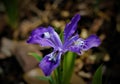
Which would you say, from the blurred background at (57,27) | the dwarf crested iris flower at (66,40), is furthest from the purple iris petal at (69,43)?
the blurred background at (57,27)

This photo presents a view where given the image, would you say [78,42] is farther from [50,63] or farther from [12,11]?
[12,11]

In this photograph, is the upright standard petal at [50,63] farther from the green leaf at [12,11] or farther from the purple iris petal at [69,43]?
the green leaf at [12,11]

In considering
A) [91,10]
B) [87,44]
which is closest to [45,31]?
[87,44]

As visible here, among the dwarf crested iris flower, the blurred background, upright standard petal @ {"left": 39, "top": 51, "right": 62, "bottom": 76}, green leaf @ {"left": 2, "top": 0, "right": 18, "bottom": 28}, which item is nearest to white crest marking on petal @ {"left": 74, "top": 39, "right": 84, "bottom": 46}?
the dwarf crested iris flower

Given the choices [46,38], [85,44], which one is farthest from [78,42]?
[46,38]

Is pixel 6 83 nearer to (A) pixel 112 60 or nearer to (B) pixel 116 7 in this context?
(A) pixel 112 60

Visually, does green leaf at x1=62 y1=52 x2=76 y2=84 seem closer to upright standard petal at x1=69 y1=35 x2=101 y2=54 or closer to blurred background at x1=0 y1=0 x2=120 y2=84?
upright standard petal at x1=69 y1=35 x2=101 y2=54
